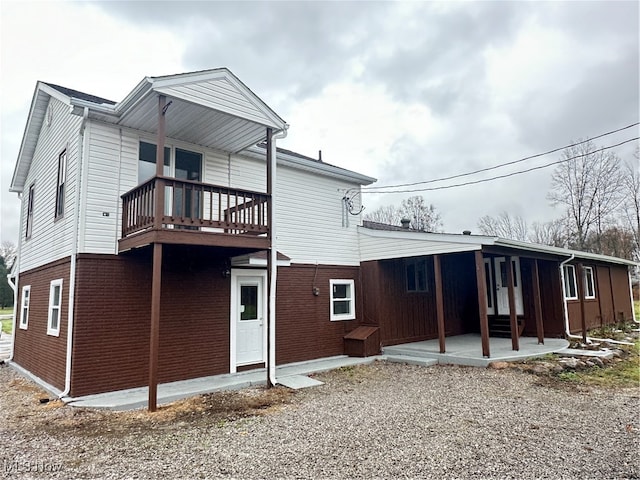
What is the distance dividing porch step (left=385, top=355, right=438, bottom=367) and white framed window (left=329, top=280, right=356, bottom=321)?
1.55 m

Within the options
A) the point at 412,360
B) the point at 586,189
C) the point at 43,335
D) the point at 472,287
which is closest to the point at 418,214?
the point at 586,189

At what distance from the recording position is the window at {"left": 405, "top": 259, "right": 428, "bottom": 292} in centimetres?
1221

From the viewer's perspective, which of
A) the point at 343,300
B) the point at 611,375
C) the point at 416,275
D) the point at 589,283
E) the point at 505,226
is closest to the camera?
the point at 611,375

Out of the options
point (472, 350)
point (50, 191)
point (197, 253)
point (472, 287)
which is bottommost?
point (472, 350)

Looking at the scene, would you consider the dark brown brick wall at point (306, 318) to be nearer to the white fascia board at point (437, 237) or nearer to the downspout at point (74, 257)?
the white fascia board at point (437, 237)

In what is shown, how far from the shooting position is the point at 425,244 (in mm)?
9883

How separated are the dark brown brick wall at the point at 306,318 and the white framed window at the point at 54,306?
4.45 m

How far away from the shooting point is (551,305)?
→ 12.4 m

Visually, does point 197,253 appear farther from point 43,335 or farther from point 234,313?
point 43,335

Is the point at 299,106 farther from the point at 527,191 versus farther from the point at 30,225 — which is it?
the point at 527,191

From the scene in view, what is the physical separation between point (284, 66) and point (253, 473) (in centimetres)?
1146

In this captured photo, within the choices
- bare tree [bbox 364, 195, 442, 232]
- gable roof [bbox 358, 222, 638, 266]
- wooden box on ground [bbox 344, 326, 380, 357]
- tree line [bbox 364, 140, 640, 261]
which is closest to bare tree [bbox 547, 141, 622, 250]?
tree line [bbox 364, 140, 640, 261]

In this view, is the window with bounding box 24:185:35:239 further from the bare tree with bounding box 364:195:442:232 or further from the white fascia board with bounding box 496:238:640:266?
the bare tree with bounding box 364:195:442:232

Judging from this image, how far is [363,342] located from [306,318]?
5.44ft
